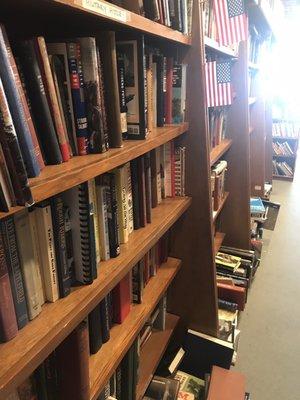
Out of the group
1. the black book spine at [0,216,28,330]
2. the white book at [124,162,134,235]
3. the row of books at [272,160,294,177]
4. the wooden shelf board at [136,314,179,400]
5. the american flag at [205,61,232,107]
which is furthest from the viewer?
the row of books at [272,160,294,177]

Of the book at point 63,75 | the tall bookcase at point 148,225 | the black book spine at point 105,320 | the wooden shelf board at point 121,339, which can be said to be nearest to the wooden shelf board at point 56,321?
the tall bookcase at point 148,225

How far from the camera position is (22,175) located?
484 mm

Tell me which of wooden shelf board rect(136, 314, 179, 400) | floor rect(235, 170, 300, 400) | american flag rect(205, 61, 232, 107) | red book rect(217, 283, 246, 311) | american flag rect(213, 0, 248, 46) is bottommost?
floor rect(235, 170, 300, 400)

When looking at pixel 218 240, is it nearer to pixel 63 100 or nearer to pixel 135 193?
pixel 135 193

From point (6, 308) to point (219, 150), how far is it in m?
1.49

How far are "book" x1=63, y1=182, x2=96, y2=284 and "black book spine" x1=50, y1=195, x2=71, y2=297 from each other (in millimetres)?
31

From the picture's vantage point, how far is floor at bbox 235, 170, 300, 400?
1.60 metres

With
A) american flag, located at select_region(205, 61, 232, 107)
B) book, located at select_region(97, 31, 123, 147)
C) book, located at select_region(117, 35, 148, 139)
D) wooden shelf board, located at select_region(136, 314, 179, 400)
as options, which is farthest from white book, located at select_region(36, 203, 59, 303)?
american flag, located at select_region(205, 61, 232, 107)

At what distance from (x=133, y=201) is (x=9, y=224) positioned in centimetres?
45

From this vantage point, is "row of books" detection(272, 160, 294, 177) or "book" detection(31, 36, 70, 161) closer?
"book" detection(31, 36, 70, 161)

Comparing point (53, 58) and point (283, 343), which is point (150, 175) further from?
point (283, 343)

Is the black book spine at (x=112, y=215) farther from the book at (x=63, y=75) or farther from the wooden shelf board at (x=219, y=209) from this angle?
the wooden shelf board at (x=219, y=209)

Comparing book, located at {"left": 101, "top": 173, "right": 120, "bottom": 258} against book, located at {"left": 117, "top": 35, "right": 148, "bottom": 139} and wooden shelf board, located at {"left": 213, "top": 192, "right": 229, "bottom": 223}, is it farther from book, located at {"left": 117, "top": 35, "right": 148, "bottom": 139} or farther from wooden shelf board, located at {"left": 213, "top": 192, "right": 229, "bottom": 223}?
wooden shelf board, located at {"left": 213, "top": 192, "right": 229, "bottom": 223}

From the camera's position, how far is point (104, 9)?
0.63 m
